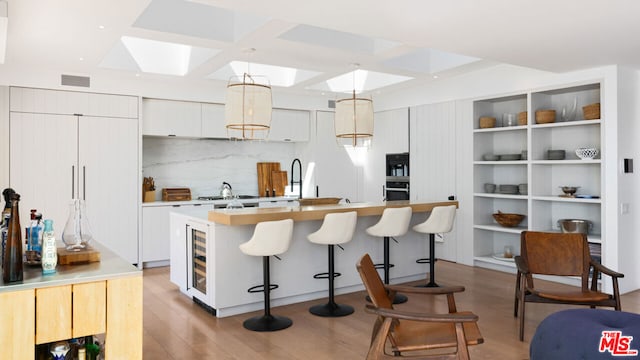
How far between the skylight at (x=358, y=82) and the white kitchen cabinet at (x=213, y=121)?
145 cm

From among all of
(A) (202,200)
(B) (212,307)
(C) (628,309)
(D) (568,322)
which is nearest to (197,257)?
(B) (212,307)

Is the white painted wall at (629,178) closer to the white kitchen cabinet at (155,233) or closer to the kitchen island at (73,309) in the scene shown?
the kitchen island at (73,309)

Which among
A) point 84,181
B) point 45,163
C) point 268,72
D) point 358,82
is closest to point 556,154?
point 358,82

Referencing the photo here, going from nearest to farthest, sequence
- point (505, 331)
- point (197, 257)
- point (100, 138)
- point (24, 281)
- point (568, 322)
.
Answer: point (24, 281) → point (568, 322) → point (505, 331) → point (197, 257) → point (100, 138)

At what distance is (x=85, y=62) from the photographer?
5.47m

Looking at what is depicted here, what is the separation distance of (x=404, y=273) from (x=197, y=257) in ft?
8.00

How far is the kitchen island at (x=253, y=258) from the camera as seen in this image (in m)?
4.40

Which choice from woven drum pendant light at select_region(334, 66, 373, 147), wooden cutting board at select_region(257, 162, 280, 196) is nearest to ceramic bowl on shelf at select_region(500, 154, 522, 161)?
woven drum pendant light at select_region(334, 66, 373, 147)

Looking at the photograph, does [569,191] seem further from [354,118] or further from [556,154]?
[354,118]

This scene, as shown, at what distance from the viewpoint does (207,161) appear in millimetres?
7688

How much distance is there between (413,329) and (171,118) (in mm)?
5056

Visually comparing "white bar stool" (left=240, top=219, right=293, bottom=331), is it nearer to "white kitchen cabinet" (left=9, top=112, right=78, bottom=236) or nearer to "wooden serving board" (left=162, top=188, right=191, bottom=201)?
"white kitchen cabinet" (left=9, top=112, right=78, bottom=236)

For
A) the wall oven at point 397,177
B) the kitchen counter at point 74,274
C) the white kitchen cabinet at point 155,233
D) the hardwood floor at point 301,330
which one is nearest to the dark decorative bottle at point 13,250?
the kitchen counter at point 74,274

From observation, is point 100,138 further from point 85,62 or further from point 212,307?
point 212,307
